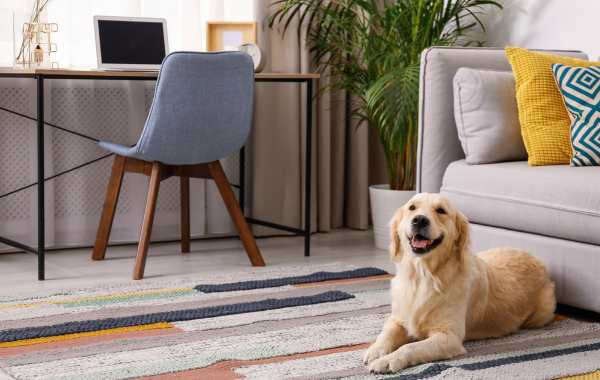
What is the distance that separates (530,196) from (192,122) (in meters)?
1.17

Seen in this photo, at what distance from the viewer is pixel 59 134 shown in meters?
3.81

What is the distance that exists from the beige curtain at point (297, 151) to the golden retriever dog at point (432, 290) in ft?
6.11

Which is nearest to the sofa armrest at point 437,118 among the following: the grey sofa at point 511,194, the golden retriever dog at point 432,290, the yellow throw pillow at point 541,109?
the grey sofa at point 511,194

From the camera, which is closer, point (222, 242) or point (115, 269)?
point (115, 269)

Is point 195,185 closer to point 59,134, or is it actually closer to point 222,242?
point 222,242

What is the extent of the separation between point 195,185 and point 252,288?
46.3 inches

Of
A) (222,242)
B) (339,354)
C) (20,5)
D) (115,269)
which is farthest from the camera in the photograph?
(222,242)

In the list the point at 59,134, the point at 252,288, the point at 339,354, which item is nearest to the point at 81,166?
the point at 59,134

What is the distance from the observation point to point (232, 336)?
246 cm

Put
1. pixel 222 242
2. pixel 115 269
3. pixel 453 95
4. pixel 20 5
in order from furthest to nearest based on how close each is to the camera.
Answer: pixel 222 242 → pixel 20 5 → pixel 115 269 → pixel 453 95

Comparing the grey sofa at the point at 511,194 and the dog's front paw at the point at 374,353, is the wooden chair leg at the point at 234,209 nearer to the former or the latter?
the grey sofa at the point at 511,194

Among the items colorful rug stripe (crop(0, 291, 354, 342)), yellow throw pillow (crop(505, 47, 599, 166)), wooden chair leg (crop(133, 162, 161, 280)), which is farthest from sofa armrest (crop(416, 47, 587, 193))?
wooden chair leg (crop(133, 162, 161, 280))

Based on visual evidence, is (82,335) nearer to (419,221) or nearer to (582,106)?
(419,221)

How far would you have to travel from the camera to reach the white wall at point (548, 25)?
12.5 feet
